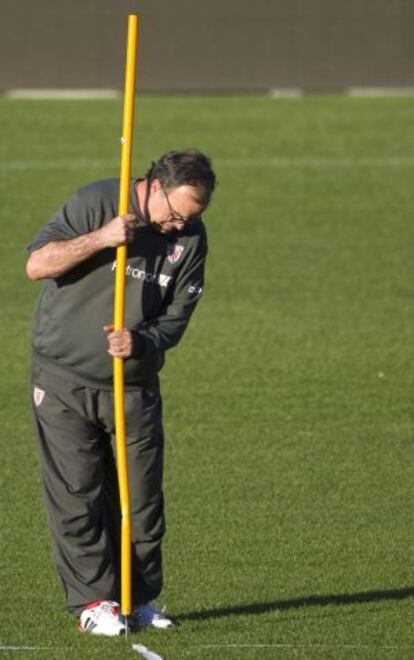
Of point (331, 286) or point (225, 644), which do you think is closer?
point (225, 644)

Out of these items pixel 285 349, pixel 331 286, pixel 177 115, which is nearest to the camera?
pixel 285 349

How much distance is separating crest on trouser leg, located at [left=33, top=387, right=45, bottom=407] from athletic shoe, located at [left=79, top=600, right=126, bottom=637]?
35.7 inches

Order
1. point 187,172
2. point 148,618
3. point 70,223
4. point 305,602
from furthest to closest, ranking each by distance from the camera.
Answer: point 305,602 → point 148,618 → point 70,223 → point 187,172

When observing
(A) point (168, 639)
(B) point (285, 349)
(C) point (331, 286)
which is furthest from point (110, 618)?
(C) point (331, 286)

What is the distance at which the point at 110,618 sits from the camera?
26.6ft

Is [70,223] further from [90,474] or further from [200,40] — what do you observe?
[200,40]

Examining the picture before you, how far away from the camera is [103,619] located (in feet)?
26.6

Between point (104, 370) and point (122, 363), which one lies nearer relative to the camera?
point (122, 363)

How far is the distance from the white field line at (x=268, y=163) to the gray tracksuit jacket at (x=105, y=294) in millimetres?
16151

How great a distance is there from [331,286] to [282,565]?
9046 mm

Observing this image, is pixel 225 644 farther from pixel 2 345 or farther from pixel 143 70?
pixel 143 70

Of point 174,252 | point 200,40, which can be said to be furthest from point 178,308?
point 200,40

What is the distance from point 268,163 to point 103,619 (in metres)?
17.1

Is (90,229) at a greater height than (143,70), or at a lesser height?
lesser
